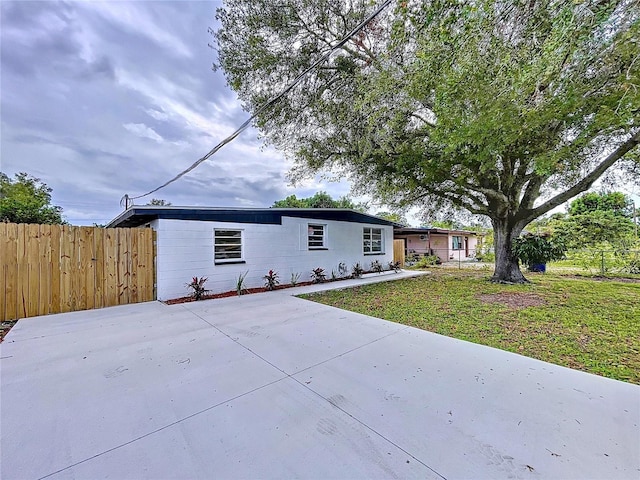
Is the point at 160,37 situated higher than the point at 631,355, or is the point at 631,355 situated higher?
the point at 160,37

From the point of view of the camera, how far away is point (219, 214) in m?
7.48

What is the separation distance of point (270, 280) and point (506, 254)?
7.91 metres

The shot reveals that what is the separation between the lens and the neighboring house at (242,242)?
6715 mm

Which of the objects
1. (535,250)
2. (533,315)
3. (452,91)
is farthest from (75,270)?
(535,250)

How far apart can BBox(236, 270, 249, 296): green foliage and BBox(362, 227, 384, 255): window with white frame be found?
588 centimetres

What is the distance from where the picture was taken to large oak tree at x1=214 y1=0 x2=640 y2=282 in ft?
12.2

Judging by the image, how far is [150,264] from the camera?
662 centimetres

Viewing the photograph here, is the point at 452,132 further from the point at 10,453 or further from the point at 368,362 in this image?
the point at 10,453

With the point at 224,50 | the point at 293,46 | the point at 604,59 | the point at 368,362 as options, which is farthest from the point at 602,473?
the point at 224,50

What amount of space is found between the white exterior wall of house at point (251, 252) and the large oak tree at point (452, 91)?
2.18 metres

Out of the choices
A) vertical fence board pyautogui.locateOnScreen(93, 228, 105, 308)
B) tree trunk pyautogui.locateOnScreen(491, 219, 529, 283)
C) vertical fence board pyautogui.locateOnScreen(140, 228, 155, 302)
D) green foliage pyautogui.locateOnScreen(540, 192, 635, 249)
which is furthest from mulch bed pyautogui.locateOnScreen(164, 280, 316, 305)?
green foliage pyautogui.locateOnScreen(540, 192, 635, 249)

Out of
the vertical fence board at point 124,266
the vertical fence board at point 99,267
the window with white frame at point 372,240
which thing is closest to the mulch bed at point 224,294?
the vertical fence board at point 124,266

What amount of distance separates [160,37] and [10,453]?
7.36 metres

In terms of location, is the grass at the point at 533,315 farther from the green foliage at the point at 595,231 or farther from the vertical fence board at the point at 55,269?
the vertical fence board at the point at 55,269
